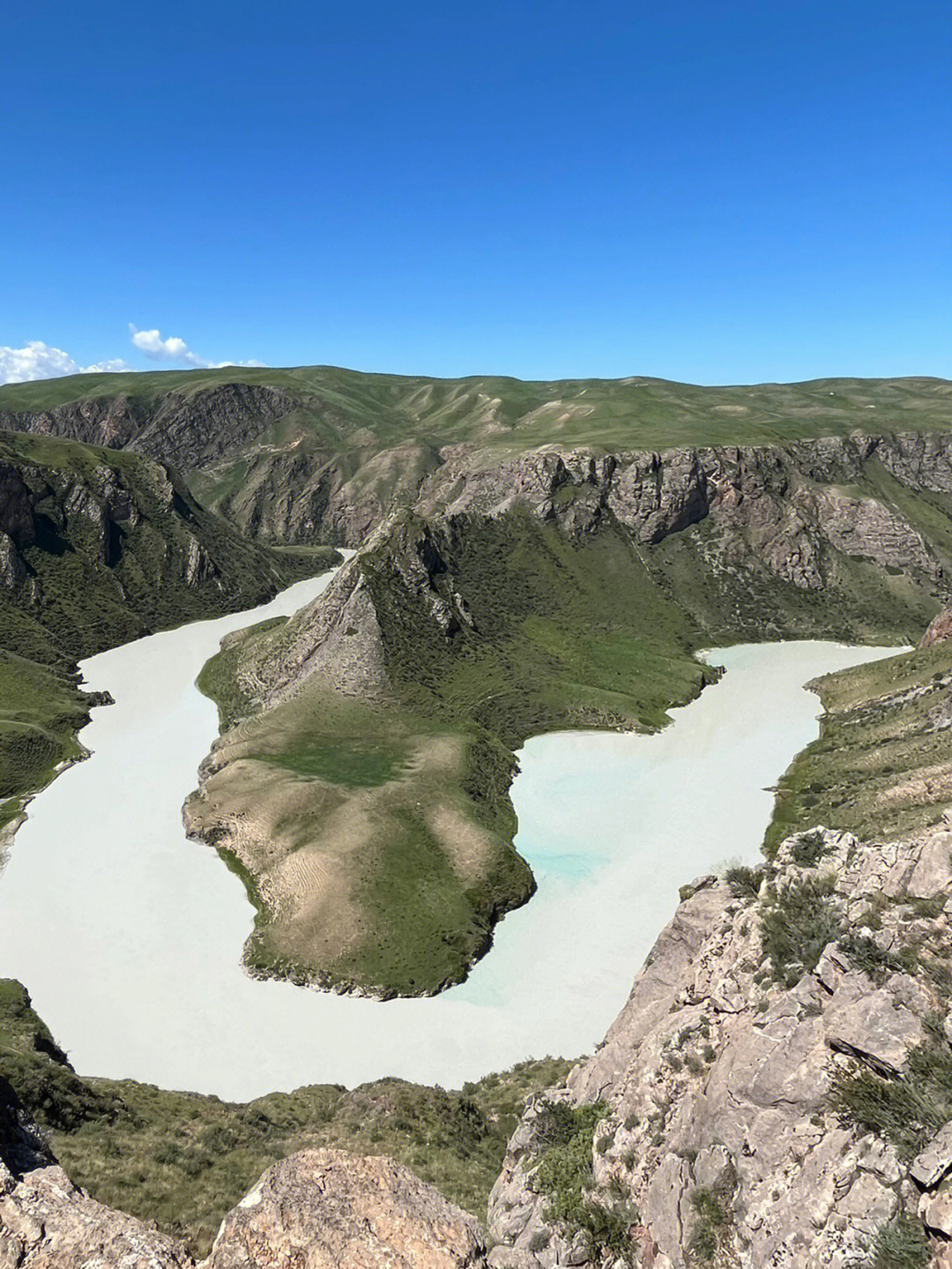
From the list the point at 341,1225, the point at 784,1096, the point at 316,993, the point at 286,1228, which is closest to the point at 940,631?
the point at 316,993

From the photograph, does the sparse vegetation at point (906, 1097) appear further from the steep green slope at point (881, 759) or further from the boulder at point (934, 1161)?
the steep green slope at point (881, 759)

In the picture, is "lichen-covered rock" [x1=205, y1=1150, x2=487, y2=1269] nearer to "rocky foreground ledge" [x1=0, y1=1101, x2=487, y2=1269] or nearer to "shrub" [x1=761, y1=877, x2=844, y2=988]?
"rocky foreground ledge" [x1=0, y1=1101, x2=487, y2=1269]

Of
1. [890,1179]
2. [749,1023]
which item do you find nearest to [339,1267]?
[890,1179]

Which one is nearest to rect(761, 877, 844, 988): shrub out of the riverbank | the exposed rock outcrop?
the riverbank

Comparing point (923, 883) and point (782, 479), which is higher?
point (782, 479)

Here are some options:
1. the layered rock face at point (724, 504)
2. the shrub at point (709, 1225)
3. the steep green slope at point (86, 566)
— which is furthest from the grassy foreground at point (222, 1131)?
the layered rock face at point (724, 504)

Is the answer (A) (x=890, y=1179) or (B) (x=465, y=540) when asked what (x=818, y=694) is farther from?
(A) (x=890, y=1179)
